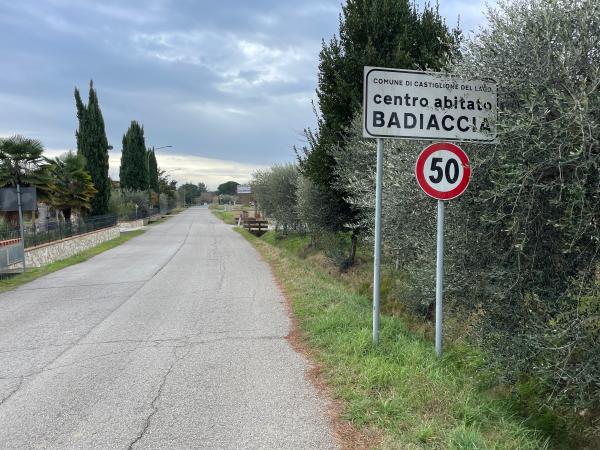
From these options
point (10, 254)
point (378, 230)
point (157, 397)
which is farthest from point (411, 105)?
point (10, 254)

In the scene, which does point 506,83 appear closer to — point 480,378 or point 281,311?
point 480,378

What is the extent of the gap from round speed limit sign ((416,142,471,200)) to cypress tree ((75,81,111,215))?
1121 inches

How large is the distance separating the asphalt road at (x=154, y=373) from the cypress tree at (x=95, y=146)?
20.9m

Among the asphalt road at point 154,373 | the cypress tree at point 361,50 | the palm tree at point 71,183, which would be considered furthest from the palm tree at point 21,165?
the cypress tree at point 361,50

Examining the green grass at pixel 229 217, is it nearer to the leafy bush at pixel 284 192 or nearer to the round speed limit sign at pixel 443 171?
the leafy bush at pixel 284 192

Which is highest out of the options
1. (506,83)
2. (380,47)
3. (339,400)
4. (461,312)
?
(380,47)

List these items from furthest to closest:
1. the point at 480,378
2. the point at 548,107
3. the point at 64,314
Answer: the point at 64,314
the point at 480,378
the point at 548,107

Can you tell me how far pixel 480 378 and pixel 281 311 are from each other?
4.09 meters

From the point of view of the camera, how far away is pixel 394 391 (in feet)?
14.0

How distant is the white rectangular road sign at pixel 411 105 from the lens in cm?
513

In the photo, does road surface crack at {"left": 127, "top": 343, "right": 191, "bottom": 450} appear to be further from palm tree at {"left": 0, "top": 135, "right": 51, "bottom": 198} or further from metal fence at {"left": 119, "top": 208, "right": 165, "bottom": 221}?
metal fence at {"left": 119, "top": 208, "right": 165, "bottom": 221}

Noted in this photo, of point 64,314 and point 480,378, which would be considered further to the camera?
point 64,314

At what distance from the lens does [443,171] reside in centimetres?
458

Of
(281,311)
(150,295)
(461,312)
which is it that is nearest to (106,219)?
(150,295)
